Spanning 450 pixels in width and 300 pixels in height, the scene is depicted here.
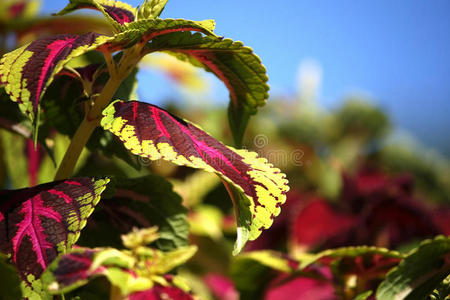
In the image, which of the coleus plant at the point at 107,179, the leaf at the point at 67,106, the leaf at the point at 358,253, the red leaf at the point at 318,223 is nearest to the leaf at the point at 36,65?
the coleus plant at the point at 107,179

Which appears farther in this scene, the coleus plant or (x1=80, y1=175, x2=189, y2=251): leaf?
(x1=80, y1=175, x2=189, y2=251): leaf

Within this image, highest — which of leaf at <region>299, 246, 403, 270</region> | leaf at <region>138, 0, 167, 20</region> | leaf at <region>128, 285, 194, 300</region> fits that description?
leaf at <region>138, 0, 167, 20</region>

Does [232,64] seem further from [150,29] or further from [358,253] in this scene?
[358,253]

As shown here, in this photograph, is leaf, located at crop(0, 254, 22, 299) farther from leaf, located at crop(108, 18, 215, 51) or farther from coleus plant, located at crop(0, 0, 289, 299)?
leaf, located at crop(108, 18, 215, 51)

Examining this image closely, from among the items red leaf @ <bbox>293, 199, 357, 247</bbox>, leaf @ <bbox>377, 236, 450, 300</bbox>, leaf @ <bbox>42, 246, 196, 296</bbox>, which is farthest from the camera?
red leaf @ <bbox>293, 199, 357, 247</bbox>

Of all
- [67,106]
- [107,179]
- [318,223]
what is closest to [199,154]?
[107,179]

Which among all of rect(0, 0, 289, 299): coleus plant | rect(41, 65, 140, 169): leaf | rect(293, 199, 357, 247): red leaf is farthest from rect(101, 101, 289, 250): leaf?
rect(293, 199, 357, 247): red leaf

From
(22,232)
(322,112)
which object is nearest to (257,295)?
(22,232)
